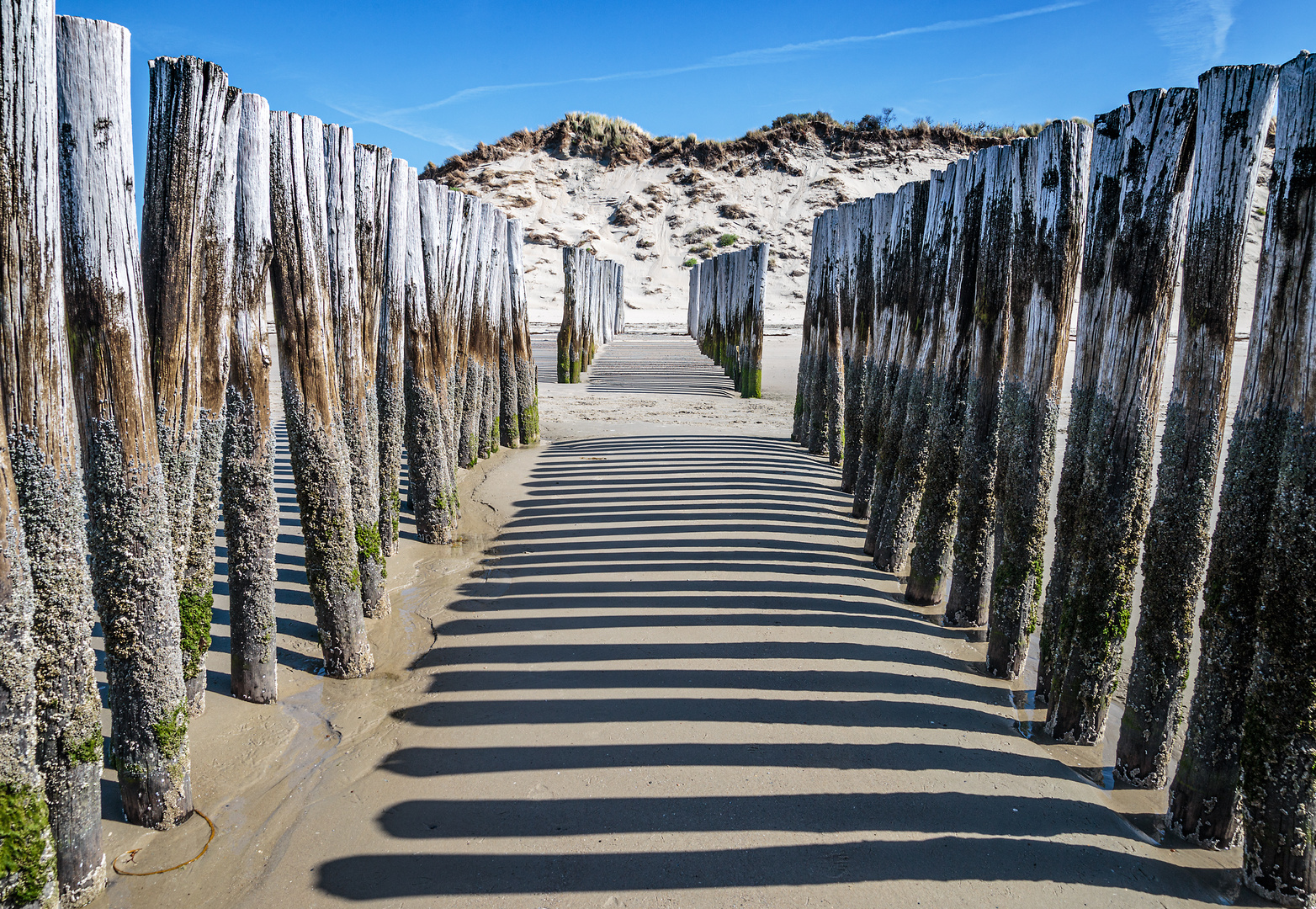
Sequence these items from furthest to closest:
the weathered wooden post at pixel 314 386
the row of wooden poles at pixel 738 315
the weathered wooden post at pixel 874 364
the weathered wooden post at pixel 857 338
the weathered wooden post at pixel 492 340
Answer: the row of wooden poles at pixel 738 315 < the weathered wooden post at pixel 492 340 < the weathered wooden post at pixel 857 338 < the weathered wooden post at pixel 874 364 < the weathered wooden post at pixel 314 386

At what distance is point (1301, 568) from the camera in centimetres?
220

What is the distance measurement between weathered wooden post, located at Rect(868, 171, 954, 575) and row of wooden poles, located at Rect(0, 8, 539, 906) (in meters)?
3.14

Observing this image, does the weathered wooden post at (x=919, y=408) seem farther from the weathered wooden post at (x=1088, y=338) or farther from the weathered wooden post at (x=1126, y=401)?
the weathered wooden post at (x=1126, y=401)

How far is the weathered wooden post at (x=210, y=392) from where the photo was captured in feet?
9.17

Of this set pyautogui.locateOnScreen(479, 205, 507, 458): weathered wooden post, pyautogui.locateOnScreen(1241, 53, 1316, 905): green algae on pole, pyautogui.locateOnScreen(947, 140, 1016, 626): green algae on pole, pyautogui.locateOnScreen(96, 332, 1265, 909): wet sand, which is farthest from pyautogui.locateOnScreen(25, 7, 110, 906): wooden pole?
pyautogui.locateOnScreen(479, 205, 507, 458): weathered wooden post

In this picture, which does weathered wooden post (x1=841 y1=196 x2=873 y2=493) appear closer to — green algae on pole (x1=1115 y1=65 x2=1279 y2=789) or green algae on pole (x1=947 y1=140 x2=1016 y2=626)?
green algae on pole (x1=947 y1=140 x2=1016 y2=626)

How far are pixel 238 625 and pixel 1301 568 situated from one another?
3.74 m

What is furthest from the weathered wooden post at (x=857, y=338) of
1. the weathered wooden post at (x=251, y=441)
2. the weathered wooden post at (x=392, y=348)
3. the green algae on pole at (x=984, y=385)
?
the weathered wooden post at (x=251, y=441)

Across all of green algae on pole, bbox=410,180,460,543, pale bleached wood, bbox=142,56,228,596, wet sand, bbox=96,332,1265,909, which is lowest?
wet sand, bbox=96,332,1265,909

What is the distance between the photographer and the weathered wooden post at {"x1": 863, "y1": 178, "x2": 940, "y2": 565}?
5.33m

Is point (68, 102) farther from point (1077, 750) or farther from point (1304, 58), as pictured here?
point (1077, 750)

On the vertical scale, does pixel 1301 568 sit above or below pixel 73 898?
above

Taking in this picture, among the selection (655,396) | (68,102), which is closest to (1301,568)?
(68,102)

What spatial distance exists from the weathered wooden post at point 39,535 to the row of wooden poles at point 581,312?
12.4 meters
